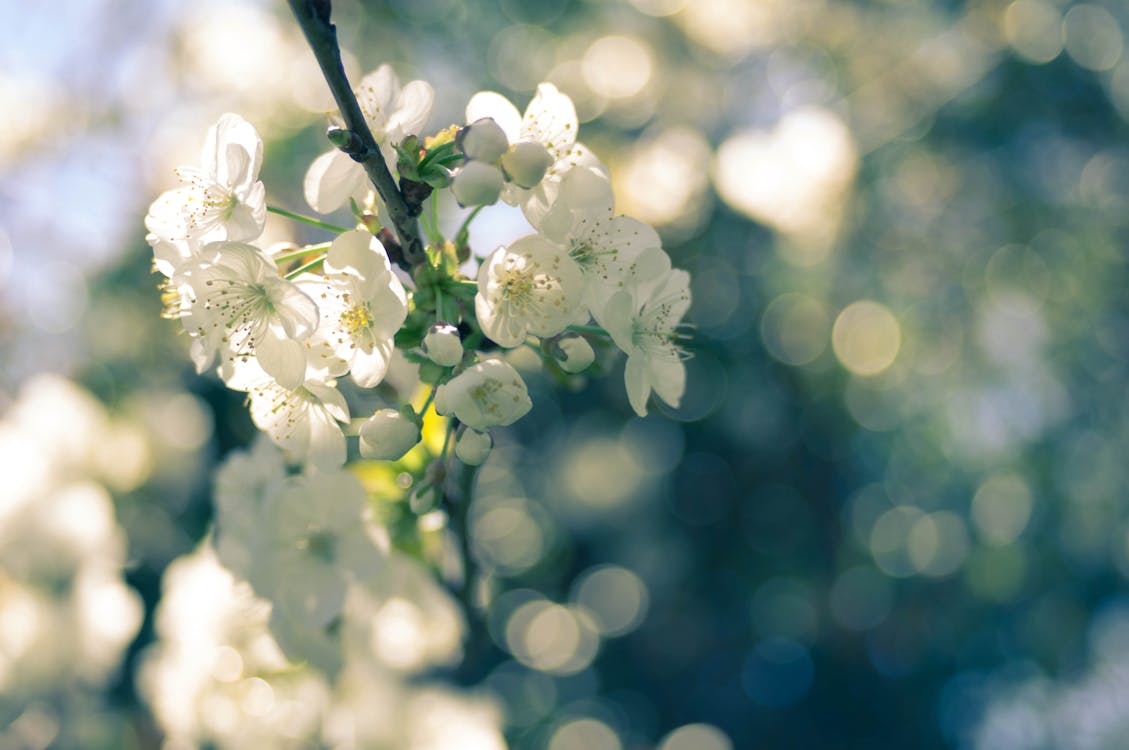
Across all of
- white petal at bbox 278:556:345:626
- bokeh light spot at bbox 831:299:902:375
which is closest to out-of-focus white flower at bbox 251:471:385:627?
white petal at bbox 278:556:345:626

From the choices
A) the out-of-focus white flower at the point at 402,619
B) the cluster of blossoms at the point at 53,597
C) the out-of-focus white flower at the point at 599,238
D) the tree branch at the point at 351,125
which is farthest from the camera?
the cluster of blossoms at the point at 53,597

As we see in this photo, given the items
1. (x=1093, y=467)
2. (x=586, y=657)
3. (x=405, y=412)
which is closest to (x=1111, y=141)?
(x=1093, y=467)

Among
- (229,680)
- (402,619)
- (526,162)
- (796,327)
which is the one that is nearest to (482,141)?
(526,162)

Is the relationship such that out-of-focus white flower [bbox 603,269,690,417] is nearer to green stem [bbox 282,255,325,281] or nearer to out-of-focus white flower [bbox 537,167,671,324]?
out-of-focus white flower [bbox 537,167,671,324]

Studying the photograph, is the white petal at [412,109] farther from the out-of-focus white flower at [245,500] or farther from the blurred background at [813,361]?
the blurred background at [813,361]

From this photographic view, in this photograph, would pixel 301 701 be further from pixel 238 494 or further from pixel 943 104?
pixel 943 104

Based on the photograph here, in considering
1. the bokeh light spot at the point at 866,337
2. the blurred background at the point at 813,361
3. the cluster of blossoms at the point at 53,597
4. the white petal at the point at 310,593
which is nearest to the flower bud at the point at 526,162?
the white petal at the point at 310,593
